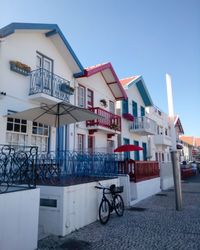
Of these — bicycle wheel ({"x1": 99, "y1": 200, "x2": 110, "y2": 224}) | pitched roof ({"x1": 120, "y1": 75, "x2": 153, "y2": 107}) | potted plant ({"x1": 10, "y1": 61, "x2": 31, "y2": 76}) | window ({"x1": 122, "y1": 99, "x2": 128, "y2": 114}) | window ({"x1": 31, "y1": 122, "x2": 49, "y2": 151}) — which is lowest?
bicycle wheel ({"x1": 99, "y1": 200, "x2": 110, "y2": 224})

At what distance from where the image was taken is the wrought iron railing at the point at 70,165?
7.81m

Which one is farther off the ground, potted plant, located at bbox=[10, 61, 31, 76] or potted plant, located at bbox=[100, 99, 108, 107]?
potted plant, located at bbox=[100, 99, 108, 107]

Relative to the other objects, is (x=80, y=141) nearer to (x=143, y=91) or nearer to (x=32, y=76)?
(x=32, y=76)

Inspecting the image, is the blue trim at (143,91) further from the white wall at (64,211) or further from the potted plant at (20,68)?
the white wall at (64,211)

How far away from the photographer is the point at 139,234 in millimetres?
6211

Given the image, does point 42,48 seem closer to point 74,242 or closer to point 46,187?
point 46,187

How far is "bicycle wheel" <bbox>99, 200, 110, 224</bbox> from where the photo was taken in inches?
292

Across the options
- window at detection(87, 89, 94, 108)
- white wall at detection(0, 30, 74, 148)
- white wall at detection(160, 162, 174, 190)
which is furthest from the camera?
white wall at detection(160, 162, 174, 190)

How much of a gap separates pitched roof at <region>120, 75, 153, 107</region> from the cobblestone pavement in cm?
1282

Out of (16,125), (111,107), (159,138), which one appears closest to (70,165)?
(16,125)

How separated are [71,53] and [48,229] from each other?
9.17 meters

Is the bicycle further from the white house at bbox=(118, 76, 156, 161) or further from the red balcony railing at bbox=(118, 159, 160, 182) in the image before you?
the white house at bbox=(118, 76, 156, 161)

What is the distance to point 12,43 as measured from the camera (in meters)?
9.81

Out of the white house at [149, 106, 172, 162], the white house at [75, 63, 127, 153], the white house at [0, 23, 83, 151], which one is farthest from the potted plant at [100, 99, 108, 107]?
the white house at [149, 106, 172, 162]
